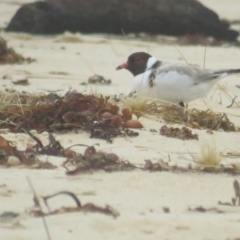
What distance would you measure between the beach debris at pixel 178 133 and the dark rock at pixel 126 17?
6077 millimetres

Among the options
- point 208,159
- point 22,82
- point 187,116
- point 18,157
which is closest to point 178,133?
point 187,116

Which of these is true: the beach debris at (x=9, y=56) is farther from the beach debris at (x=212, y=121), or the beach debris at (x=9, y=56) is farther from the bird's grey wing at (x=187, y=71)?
the beach debris at (x=212, y=121)

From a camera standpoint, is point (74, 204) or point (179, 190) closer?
point (74, 204)

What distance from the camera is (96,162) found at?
5199 mm

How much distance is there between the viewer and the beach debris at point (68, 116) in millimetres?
6051

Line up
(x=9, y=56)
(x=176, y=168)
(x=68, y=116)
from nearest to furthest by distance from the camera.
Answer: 1. (x=176, y=168)
2. (x=68, y=116)
3. (x=9, y=56)

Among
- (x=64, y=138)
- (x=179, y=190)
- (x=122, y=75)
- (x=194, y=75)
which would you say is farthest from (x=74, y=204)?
(x=122, y=75)

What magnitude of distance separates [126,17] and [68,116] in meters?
6.41

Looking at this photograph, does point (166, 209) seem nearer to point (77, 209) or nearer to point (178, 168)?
point (77, 209)

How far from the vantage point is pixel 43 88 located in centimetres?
818

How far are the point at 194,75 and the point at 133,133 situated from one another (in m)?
1.80

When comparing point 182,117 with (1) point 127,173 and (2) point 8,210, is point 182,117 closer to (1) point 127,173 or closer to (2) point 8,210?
(1) point 127,173

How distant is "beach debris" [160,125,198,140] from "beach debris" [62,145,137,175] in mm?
899

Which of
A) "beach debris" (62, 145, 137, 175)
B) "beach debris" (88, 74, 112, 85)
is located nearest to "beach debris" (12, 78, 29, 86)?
"beach debris" (88, 74, 112, 85)
